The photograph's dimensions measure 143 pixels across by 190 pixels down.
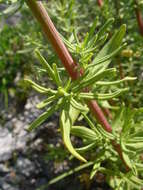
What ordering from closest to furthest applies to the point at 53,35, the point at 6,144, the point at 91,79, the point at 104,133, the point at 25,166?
the point at 53,35 → the point at 91,79 → the point at 104,133 → the point at 25,166 → the point at 6,144

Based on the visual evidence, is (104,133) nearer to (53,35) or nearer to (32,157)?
(53,35)

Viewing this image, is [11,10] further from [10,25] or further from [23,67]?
[10,25]

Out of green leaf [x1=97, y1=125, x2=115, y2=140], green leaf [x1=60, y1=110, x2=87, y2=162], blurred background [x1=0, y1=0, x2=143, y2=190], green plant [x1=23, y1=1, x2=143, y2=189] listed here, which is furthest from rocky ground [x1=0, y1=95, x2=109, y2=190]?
green leaf [x1=60, y1=110, x2=87, y2=162]

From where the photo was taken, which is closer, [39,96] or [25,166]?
[25,166]

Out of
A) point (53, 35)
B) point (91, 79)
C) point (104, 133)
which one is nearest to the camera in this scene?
point (53, 35)

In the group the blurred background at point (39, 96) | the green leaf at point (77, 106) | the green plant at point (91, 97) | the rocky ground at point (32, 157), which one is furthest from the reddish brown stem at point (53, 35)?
the rocky ground at point (32, 157)

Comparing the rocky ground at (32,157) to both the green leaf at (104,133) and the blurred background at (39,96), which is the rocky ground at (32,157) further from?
the green leaf at (104,133)

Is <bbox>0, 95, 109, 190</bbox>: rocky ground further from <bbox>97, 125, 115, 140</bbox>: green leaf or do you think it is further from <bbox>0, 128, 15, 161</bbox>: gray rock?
<bbox>97, 125, 115, 140</bbox>: green leaf

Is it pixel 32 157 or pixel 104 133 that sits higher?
pixel 104 133

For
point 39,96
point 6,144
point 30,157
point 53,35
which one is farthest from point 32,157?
point 53,35
